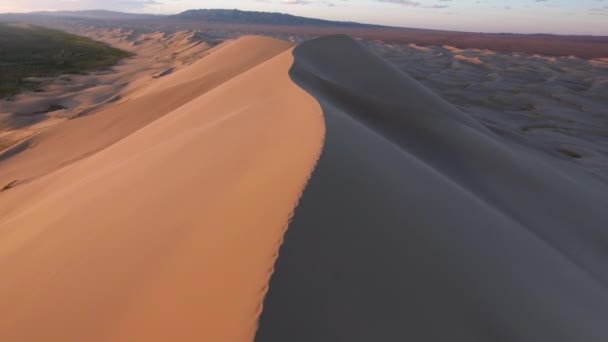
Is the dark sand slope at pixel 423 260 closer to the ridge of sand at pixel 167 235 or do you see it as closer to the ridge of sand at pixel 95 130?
the ridge of sand at pixel 167 235

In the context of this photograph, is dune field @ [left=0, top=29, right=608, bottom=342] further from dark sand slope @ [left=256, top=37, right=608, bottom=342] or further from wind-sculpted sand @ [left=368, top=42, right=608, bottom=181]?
wind-sculpted sand @ [left=368, top=42, right=608, bottom=181]

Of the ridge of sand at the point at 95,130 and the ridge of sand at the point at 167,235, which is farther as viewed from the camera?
the ridge of sand at the point at 95,130

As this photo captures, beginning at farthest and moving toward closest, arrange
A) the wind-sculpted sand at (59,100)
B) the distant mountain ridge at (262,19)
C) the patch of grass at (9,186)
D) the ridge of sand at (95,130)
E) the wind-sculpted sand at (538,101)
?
the distant mountain ridge at (262,19) → the wind-sculpted sand at (59,100) → the wind-sculpted sand at (538,101) → the ridge of sand at (95,130) → the patch of grass at (9,186)

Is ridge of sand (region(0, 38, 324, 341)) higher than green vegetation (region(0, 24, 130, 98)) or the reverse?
higher

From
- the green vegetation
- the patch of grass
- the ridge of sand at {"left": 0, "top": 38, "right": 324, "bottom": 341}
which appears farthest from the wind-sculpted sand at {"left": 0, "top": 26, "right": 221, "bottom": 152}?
the ridge of sand at {"left": 0, "top": 38, "right": 324, "bottom": 341}

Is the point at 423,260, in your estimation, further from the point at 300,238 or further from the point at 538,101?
the point at 538,101

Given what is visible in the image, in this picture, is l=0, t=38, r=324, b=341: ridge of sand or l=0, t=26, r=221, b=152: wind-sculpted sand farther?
l=0, t=26, r=221, b=152: wind-sculpted sand

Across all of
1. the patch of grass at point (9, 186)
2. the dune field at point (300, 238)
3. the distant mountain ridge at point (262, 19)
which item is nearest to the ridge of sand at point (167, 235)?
the dune field at point (300, 238)
